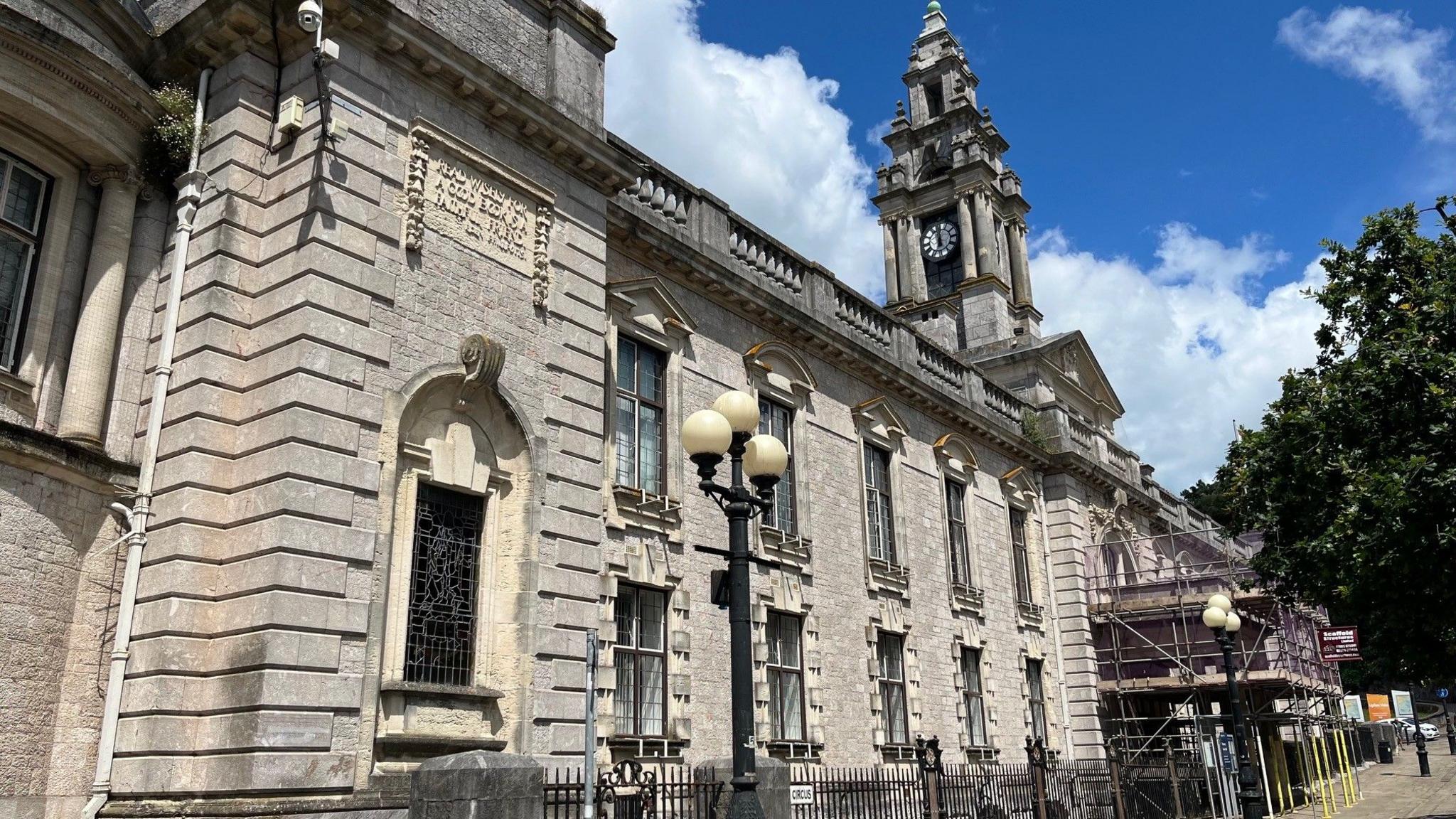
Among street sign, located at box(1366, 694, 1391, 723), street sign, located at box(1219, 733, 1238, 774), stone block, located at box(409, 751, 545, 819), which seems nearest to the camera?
stone block, located at box(409, 751, 545, 819)

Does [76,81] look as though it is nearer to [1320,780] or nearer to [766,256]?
[766,256]

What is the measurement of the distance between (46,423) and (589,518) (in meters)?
5.58

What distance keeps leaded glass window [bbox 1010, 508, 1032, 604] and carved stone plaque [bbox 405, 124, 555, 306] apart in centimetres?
1670

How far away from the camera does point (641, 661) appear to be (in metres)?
15.5

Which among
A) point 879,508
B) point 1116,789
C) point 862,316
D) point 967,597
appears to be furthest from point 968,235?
point 1116,789

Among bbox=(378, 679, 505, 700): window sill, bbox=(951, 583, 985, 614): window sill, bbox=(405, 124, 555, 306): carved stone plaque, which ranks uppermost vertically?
bbox=(405, 124, 555, 306): carved stone plaque

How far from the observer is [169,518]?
1055 centimetres

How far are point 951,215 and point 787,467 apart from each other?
24550mm

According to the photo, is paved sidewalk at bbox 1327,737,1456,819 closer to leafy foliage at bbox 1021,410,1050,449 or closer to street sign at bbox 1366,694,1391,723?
street sign at bbox 1366,694,1391,723

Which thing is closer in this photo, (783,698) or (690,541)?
(690,541)

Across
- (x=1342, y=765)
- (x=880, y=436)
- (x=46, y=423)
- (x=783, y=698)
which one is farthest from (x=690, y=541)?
(x=1342, y=765)

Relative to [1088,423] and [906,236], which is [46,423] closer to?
[1088,423]

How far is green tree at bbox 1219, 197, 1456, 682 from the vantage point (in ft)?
58.6

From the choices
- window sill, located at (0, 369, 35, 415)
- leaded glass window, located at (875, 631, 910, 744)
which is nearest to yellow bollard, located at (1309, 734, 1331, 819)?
leaded glass window, located at (875, 631, 910, 744)
